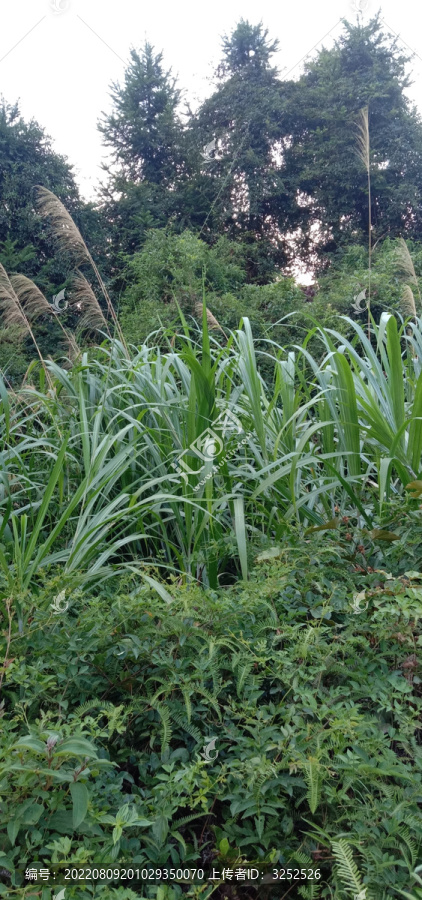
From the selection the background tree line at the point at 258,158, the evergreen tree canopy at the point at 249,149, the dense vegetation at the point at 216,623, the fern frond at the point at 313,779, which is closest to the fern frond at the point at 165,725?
the dense vegetation at the point at 216,623

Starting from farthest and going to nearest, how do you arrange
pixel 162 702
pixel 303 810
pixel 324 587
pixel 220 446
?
pixel 220 446, pixel 324 587, pixel 162 702, pixel 303 810

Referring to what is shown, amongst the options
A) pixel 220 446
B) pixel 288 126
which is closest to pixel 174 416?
pixel 220 446

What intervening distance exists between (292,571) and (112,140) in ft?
46.6

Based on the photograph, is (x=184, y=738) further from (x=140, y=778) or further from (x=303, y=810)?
(x=303, y=810)

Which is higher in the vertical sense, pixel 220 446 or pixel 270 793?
pixel 220 446

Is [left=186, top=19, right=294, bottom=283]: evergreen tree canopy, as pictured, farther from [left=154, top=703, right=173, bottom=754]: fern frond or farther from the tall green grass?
[left=154, top=703, right=173, bottom=754]: fern frond

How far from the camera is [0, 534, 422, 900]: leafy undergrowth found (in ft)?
2.78

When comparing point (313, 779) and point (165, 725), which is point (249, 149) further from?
point (313, 779)

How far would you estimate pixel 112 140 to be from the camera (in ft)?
43.8

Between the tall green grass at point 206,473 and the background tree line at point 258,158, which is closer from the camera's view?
the tall green grass at point 206,473

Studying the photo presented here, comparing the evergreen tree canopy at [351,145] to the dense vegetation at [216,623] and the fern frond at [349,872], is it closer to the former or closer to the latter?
the dense vegetation at [216,623]

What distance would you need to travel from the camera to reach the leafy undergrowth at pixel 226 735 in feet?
2.78

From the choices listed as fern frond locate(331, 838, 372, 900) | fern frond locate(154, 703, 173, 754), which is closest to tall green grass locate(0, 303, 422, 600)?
fern frond locate(154, 703, 173, 754)

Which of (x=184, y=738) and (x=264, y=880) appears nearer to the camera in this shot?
(x=264, y=880)
